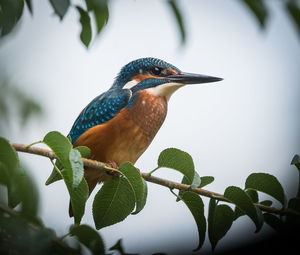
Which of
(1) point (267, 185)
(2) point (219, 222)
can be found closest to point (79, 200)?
(2) point (219, 222)

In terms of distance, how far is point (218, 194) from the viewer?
1.45 metres

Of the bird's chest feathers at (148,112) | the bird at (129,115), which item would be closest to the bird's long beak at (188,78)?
the bird at (129,115)

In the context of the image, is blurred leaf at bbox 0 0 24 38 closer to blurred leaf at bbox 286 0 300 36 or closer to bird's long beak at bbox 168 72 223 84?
blurred leaf at bbox 286 0 300 36

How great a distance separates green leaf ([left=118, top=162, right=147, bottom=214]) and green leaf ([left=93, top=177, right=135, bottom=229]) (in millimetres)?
51

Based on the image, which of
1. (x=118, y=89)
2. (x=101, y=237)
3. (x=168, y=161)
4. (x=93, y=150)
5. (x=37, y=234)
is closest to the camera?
(x=37, y=234)

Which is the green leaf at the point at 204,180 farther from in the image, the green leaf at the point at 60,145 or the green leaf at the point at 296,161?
the green leaf at the point at 60,145

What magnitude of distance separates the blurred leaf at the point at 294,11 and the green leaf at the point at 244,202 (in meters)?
0.53

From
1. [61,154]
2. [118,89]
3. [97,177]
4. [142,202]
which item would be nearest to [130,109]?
[118,89]

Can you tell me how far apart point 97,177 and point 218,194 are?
70 cm

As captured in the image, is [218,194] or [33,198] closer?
[33,198]

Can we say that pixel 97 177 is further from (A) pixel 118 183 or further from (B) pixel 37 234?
(B) pixel 37 234

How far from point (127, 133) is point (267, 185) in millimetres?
726

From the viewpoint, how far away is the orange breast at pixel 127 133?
193cm

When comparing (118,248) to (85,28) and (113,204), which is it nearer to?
(113,204)
